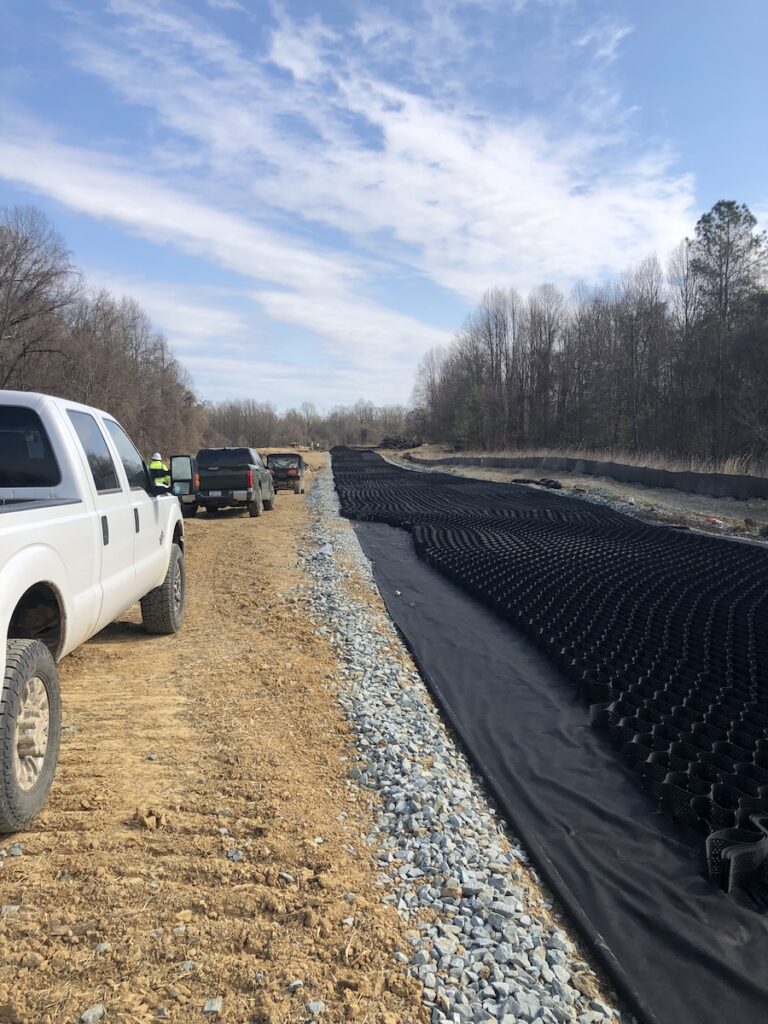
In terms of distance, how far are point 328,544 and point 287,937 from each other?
10.1m

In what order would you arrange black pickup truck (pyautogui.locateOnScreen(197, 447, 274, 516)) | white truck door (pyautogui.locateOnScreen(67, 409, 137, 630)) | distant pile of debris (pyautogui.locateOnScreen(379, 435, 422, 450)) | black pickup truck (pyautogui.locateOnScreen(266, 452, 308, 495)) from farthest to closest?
distant pile of debris (pyautogui.locateOnScreen(379, 435, 422, 450))
black pickup truck (pyautogui.locateOnScreen(266, 452, 308, 495))
black pickup truck (pyautogui.locateOnScreen(197, 447, 274, 516))
white truck door (pyautogui.locateOnScreen(67, 409, 137, 630))

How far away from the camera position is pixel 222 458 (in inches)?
683

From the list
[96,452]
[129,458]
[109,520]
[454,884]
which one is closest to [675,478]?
[129,458]

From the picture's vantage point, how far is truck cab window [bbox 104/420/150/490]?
16.8ft

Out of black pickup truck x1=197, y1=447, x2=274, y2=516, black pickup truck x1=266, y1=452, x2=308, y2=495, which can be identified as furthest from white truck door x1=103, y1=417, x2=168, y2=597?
black pickup truck x1=266, y1=452, x2=308, y2=495

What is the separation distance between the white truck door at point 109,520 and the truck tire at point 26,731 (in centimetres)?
94

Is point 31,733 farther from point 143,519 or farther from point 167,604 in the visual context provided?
point 167,604

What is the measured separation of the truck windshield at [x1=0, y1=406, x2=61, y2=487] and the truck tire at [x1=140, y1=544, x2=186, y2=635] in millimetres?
2197

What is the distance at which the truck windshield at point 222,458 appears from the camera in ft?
56.3

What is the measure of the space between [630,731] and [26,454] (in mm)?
4358

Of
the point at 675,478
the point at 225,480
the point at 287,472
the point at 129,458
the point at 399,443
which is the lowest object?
the point at 675,478

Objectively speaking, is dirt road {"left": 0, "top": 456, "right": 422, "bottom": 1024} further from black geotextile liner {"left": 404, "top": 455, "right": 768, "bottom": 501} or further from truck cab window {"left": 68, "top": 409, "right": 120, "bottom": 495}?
black geotextile liner {"left": 404, "top": 455, "right": 768, "bottom": 501}

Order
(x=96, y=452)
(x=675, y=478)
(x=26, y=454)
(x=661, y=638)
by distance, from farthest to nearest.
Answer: (x=675, y=478) → (x=661, y=638) → (x=96, y=452) → (x=26, y=454)

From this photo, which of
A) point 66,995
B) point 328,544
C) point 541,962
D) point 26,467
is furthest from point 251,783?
point 328,544
